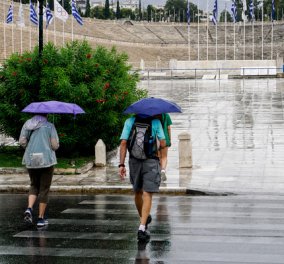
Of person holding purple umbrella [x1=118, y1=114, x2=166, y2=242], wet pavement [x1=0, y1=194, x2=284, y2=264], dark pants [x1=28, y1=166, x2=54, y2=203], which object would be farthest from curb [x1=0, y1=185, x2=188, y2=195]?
person holding purple umbrella [x1=118, y1=114, x2=166, y2=242]

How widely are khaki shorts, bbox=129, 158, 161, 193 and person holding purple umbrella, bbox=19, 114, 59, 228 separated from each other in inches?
67.5

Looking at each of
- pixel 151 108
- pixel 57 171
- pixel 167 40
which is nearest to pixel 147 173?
pixel 151 108

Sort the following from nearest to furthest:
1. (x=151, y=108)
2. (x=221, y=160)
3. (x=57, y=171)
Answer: (x=151, y=108) → (x=57, y=171) → (x=221, y=160)

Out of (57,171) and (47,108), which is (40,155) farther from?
(57,171)

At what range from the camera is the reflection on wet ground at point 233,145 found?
16297 mm

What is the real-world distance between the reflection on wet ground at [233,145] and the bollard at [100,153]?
5.55 ft

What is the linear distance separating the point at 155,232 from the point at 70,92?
8.17 m

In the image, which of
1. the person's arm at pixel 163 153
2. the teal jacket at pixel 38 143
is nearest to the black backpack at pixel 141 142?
the person's arm at pixel 163 153

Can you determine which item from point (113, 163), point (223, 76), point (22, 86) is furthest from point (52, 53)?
point (223, 76)

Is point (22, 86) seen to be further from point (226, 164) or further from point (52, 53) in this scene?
point (226, 164)

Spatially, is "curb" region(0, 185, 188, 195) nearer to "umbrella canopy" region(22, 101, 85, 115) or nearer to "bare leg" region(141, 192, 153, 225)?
"umbrella canopy" region(22, 101, 85, 115)

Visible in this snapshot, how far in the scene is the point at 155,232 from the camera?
11281 mm

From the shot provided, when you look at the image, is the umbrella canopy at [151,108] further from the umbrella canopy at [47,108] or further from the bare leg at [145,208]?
the umbrella canopy at [47,108]

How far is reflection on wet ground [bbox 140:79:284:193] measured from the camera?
1630 cm
